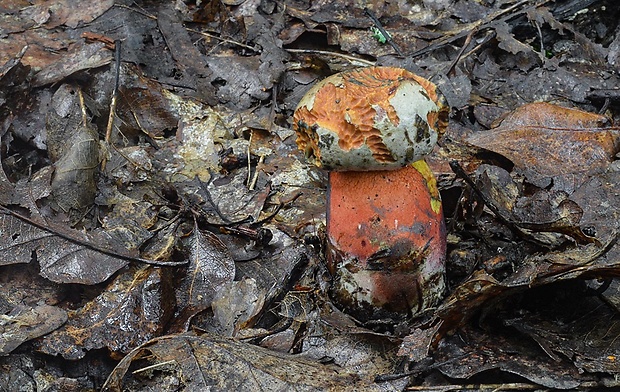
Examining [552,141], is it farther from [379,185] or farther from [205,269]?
[205,269]

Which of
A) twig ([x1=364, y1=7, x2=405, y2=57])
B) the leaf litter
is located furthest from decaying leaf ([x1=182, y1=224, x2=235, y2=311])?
twig ([x1=364, y1=7, x2=405, y2=57])

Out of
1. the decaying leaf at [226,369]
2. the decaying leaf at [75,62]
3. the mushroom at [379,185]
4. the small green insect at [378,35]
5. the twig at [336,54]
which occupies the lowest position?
the twig at [336,54]

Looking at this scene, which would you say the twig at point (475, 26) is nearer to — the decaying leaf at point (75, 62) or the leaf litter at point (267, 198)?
the leaf litter at point (267, 198)

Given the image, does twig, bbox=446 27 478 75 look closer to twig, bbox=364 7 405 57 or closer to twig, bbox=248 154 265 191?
twig, bbox=364 7 405 57

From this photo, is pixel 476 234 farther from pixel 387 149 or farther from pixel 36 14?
pixel 36 14

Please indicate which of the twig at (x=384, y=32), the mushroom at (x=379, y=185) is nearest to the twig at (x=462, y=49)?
the twig at (x=384, y=32)

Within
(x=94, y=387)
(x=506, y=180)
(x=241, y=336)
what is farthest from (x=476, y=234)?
(x=94, y=387)

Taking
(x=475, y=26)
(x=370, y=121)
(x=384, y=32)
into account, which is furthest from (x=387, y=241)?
(x=475, y=26)
